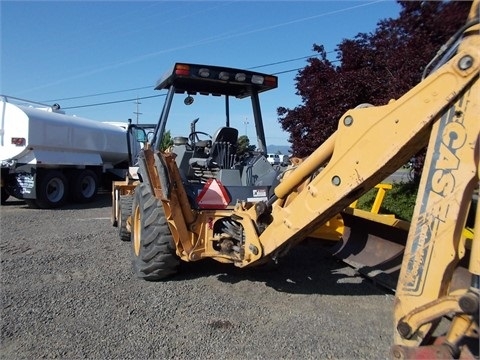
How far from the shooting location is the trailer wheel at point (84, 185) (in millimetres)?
12539

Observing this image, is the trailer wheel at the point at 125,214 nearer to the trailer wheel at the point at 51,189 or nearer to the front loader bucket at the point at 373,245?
the front loader bucket at the point at 373,245

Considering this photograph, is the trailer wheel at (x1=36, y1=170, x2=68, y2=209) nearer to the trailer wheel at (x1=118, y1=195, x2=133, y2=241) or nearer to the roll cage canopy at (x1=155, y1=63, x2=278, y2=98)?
the trailer wheel at (x1=118, y1=195, x2=133, y2=241)

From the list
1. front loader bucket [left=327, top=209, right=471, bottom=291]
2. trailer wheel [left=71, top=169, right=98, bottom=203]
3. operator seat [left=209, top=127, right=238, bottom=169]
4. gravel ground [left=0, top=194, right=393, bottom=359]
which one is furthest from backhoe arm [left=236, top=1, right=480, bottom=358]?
trailer wheel [left=71, top=169, right=98, bottom=203]

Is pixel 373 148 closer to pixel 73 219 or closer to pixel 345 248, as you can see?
pixel 345 248

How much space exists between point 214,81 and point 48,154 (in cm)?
786

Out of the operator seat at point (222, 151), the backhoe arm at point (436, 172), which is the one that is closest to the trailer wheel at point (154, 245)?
the operator seat at point (222, 151)

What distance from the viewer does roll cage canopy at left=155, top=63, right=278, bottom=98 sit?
4.87m

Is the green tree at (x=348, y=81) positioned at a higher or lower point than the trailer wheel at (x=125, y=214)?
higher

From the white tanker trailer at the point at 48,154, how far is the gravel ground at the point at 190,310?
18.2 feet

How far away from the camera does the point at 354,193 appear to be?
10.5 ft

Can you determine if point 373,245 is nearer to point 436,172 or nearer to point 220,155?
point 220,155

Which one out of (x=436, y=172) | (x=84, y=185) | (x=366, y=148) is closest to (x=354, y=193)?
(x=366, y=148)

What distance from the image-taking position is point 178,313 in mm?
3934

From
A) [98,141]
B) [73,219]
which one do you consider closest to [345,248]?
[73,219]
